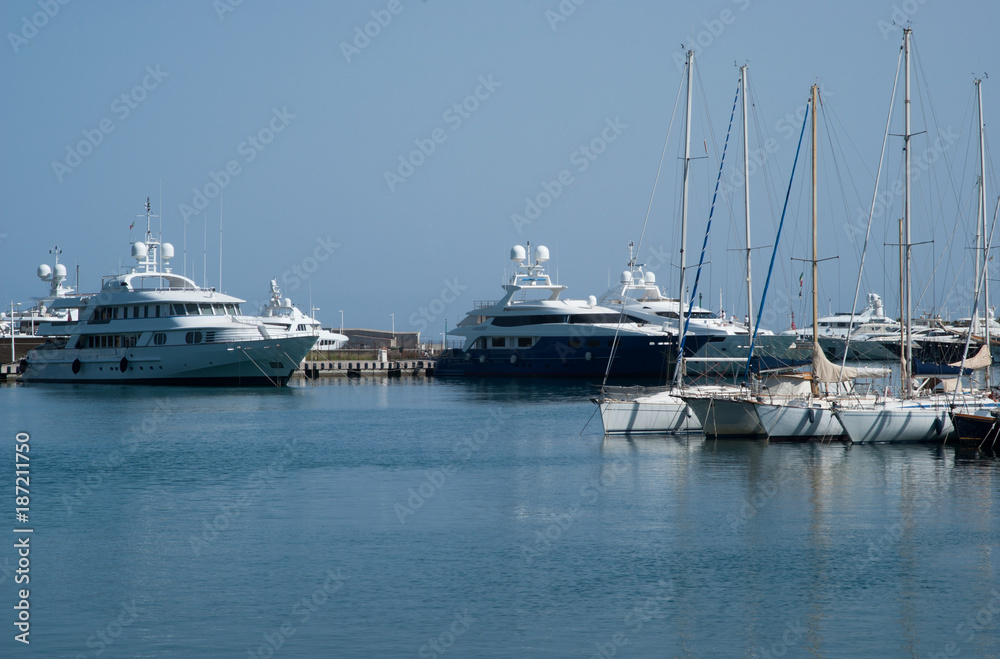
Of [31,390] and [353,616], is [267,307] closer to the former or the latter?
[31,390]

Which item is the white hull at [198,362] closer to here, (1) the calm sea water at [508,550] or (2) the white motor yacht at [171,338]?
(2) the white motor yacht at [171,338]

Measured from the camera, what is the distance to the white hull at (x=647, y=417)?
104 ft

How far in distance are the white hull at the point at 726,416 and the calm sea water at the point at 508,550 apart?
0.62 meters

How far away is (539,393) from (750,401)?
→ 24966 millimetres

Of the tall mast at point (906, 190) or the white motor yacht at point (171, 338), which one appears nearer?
the tall mast at point (906, 190)

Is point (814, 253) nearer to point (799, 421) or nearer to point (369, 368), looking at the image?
point (799, 421)

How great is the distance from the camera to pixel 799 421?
95.4 ft

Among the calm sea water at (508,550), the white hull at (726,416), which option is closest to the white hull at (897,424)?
the calm sea water at (508,550)

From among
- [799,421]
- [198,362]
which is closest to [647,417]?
[799,421]

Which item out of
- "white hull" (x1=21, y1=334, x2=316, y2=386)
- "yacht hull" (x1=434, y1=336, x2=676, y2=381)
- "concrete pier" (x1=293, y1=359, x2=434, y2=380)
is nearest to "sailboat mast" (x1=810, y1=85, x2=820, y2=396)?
"yacht hull" (x1=434, y1=336, x2=676, y2=381)

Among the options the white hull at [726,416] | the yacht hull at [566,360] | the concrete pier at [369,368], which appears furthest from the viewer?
the concrete pier at [369,368]

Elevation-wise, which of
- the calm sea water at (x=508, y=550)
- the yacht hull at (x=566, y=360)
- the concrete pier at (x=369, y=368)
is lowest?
the calm sea water at (x=508, y=550)

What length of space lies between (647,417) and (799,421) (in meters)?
4.73

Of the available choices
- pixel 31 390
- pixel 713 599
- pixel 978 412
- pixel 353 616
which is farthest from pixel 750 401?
pixel 31 390
